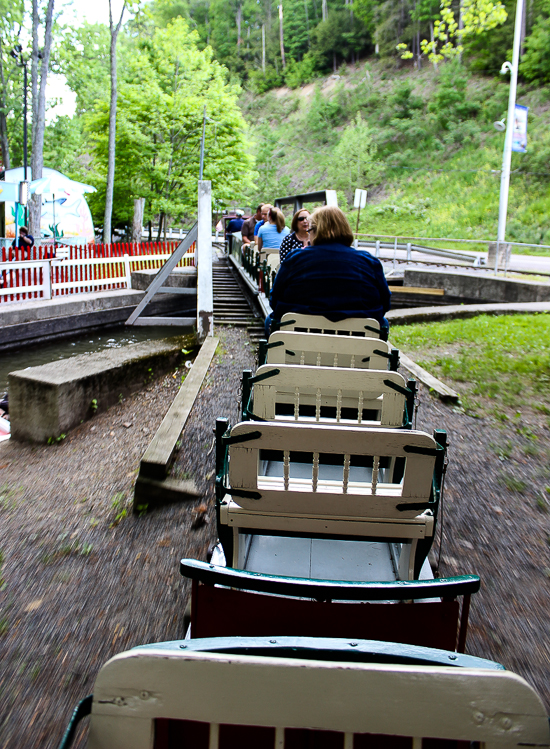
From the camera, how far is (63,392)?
5434 millimetres

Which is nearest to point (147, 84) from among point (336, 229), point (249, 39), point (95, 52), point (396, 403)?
point (95, 52)

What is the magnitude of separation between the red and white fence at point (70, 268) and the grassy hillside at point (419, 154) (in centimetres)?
1367

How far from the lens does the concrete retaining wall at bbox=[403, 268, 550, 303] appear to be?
1460 cm

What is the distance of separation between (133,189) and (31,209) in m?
10.1

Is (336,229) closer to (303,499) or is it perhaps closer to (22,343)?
(303,499)

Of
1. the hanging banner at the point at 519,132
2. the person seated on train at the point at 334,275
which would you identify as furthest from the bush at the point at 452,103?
the person seated on train at the point at 334,275

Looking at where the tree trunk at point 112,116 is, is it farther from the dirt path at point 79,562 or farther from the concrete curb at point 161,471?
the concrete curb at point 161,471

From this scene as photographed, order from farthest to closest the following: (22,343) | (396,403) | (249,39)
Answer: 1. (249,39)
2. (22,343)
3. (396,403)

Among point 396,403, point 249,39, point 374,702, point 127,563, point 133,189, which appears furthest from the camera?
point 249,39

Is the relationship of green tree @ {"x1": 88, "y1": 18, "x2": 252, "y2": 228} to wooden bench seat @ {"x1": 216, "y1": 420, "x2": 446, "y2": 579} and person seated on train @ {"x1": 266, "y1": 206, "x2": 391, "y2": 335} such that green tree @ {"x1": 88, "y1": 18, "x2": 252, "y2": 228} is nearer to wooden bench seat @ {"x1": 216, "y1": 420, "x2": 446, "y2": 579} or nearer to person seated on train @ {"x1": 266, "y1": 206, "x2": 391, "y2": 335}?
person seated on train @ {"x1": 266, "y1": 206, "x2": 391, "y2": 335}

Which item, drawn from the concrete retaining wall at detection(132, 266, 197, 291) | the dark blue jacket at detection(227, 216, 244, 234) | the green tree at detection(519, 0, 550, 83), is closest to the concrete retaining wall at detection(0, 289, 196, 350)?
the concrete retaining wall at detection(132, 266, 197, 291)

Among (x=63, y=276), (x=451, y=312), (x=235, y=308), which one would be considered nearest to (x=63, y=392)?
(x=235, y=308)

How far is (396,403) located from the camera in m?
2.88

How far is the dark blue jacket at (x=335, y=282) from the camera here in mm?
4117
